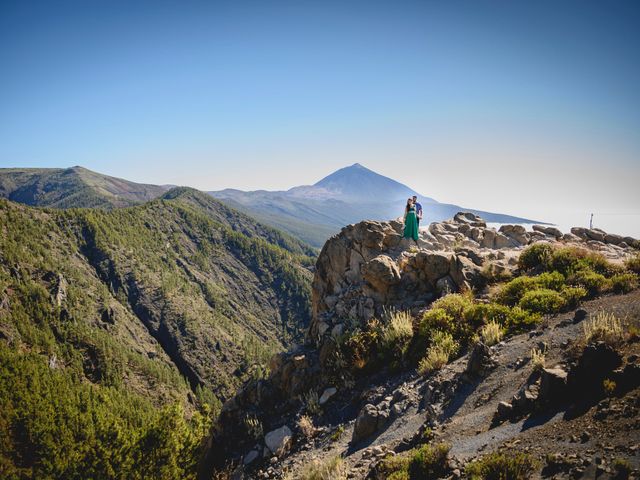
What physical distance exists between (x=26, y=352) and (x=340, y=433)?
144 metres

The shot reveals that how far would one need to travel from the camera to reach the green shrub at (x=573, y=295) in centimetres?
1088

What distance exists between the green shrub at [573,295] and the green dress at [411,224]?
28.2 ft

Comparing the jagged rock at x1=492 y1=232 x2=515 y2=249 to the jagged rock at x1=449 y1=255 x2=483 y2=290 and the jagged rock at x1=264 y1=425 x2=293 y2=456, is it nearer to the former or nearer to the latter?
the jagged rock at x1=449 y1=255 x2=483 y2=290

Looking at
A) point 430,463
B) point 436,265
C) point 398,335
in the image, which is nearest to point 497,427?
point 430,463

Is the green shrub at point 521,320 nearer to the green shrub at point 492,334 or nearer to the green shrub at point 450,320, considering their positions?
the green shrub at point 492,334

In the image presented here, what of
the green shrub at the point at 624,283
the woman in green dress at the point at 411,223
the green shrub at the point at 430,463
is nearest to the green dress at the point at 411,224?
the woman in green dress at the point at 411,223

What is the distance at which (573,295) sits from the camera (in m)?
11.0

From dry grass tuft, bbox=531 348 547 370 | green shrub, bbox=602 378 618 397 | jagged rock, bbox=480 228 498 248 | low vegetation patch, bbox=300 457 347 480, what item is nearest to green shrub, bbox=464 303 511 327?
dry grass tuft, bbox=531 348 547 370

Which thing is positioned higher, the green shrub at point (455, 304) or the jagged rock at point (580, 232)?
the jagged rock at point (580, 232)

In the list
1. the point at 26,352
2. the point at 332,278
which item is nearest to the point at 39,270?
the point at 26,352

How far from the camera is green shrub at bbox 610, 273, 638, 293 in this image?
1090 cm

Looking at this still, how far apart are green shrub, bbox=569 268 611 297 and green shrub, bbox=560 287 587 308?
0.39 meters

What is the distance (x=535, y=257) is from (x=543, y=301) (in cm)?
439

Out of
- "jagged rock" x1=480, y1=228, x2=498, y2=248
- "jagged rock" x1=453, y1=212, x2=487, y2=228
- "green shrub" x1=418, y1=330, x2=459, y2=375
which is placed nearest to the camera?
"green shrub" x1=418, y1=330, x2=459, y2=375
